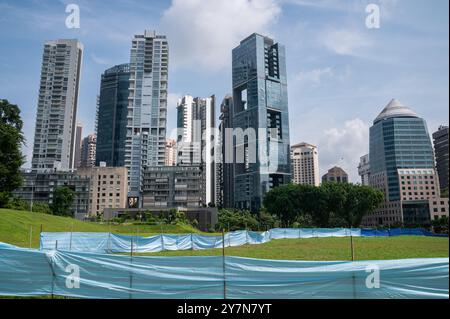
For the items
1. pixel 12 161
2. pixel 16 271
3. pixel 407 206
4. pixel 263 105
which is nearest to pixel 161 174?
pixel 263 105

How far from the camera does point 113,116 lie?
173125 millimetres

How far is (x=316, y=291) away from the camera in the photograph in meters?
7.47

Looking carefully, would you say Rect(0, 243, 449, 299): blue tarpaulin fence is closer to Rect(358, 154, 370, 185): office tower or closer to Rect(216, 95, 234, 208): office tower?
Rect(216, 95, 234, 208): office tower

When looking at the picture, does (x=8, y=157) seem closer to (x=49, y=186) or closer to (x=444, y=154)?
(x=444, y=154)

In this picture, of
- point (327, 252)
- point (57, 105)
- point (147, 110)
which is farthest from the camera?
point (147, 110)

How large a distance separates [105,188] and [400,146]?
10915 centimetres

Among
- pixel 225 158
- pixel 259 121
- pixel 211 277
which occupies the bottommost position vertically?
pixel 211 277

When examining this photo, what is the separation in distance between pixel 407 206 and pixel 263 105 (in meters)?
68.0

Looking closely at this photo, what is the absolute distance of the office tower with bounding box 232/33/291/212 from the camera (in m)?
142

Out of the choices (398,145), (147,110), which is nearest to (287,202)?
(398,145)

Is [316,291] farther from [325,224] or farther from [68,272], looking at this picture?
[325,224]

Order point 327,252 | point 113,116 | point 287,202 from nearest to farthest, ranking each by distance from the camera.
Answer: point 327,252 → point 287,202 → point 113,116

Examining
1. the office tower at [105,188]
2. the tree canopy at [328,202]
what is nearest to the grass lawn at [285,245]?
the tree canopy at [328,202]
